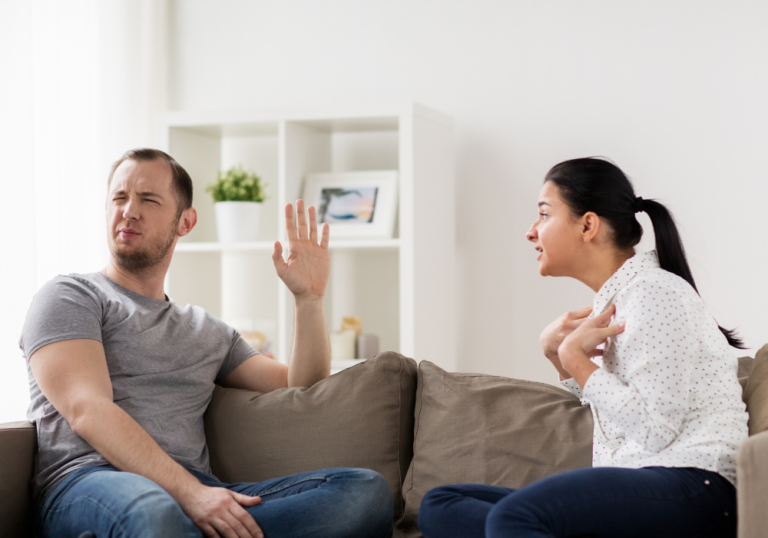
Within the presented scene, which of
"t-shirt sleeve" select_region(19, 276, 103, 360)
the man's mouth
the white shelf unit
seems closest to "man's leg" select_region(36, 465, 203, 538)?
"t-shirt sleeve" select_region(19, 276, 103, 360)

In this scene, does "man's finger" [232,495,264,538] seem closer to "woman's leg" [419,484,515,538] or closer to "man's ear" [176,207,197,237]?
"woman's leg" [419,484,515,538]

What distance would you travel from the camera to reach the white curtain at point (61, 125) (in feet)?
8.26

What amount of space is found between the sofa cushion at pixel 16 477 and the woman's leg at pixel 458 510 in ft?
2.74

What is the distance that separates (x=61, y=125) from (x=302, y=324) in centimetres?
144

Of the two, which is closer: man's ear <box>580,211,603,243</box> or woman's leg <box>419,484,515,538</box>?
woman's leg <box>419,484,515,538</box>

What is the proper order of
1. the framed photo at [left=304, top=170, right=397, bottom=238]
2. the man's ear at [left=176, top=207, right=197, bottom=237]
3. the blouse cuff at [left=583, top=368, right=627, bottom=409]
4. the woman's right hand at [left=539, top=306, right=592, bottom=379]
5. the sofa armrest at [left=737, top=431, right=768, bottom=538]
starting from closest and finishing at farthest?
1. the sofa armrest at [left=737, top=431, right=768, bottom=538]
2. the blouse cuff at [left=583, top=368, right=627, bottom=409]
3. the woman's right hand at [left=539, top=306, right=592, bottom=379]
4. the man's ear at [left=176, top=207, right=197, bottom=237]
5. the framed photo at [left=304, top=170, right=397, bottom=238]

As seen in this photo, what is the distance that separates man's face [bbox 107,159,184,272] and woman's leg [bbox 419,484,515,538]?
0.88 meters

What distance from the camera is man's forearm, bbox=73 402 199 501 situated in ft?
5.18

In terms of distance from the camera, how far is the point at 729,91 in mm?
2832

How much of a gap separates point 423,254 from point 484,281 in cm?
37

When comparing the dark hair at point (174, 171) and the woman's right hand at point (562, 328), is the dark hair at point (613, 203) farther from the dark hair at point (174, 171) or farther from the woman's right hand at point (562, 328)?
the dark hair at point (174, 171)

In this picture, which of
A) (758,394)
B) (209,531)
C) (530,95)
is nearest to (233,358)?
(209,531)

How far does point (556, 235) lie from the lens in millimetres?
1670

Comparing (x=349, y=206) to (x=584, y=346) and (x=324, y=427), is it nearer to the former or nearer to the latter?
(x=324, y=427)
